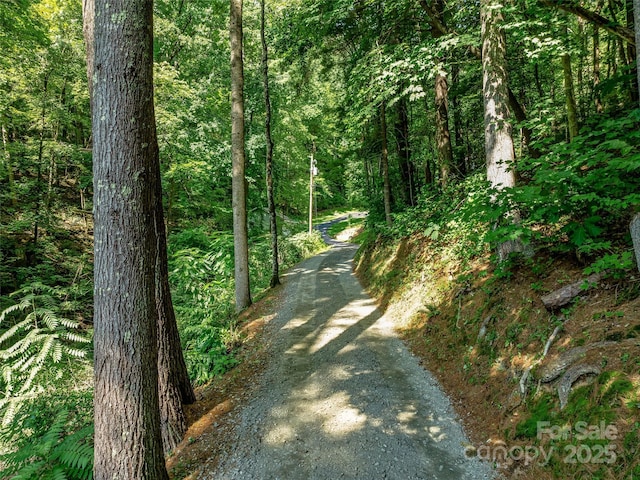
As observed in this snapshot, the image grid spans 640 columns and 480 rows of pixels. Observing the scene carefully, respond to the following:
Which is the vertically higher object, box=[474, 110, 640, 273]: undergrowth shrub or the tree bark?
the tree bark

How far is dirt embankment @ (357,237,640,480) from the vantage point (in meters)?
2.62

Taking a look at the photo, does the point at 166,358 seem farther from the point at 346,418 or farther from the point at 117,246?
the point at 346,418

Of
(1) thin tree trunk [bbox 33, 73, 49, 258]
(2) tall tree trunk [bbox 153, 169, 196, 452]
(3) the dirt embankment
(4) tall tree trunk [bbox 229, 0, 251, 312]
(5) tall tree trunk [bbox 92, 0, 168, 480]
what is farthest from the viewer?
(1) thin tree trunk [bbox 33, 73, 49, 258]

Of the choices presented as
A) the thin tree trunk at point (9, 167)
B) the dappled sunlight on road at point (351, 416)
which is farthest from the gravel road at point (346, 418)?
the thin tree trunk at point (9, 167)

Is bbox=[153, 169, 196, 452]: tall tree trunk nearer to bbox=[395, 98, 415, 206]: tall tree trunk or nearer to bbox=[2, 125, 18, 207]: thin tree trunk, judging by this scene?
bbox=[395, 98, 415, 206]: tall tree trunk

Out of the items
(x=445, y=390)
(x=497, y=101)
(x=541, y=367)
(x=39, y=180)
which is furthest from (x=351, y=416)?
(x=39, y=180)

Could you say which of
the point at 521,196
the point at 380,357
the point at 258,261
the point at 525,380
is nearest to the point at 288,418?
the point at 380,357

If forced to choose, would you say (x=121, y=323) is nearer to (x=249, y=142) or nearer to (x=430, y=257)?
(x=430, y=257)

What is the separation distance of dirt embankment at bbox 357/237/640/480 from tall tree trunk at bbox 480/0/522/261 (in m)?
0.97

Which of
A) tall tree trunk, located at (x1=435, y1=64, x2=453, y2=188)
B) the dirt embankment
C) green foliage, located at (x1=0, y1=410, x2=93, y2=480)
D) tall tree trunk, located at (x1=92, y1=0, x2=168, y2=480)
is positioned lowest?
green foliage, located at (x1=0, y1=410, x2=93, y2=480)

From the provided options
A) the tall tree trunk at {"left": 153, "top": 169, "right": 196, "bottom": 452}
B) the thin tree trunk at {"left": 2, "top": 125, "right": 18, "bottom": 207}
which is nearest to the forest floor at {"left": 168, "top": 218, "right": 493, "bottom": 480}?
the tall tree trunk at {"left": 153, "top": 169, "right": 196, "bottom": 452}

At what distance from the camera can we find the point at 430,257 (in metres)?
8.05

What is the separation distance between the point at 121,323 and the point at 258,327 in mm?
5102

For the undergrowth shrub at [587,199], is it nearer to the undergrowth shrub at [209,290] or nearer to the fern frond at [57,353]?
the undergrowth shrub at [209,290]
